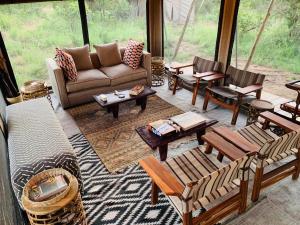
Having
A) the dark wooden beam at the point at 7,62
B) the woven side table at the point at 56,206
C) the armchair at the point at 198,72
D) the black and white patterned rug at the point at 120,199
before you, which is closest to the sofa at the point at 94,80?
the armchair at the point at 198,72

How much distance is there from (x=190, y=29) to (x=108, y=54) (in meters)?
1.64

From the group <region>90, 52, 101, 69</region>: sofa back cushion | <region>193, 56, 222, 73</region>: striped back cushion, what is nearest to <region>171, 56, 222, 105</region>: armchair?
<region>193, 56, 222, 73</region>: striped back cushion

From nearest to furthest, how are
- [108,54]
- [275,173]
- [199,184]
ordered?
1. [199,184]
2. [275,173]
3. [108,54]

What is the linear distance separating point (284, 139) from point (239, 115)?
186 cm

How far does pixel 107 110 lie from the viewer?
3877 mm

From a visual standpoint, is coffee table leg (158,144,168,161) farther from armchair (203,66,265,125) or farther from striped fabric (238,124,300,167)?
armchair (203,66,265,125)

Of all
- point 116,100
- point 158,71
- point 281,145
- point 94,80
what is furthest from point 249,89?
point 94,80

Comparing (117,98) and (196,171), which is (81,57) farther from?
(196,171)

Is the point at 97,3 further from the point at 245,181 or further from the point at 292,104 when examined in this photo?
the point at 245,181

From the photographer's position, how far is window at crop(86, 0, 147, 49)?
185 inches

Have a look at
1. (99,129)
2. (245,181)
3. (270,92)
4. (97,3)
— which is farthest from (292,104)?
(97,3)

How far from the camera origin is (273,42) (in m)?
3.40

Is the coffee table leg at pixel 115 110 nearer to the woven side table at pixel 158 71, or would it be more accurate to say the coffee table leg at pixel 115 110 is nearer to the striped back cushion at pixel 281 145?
the woven side table at pixel 158 71

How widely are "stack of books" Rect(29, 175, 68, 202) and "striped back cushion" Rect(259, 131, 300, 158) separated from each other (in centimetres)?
158
